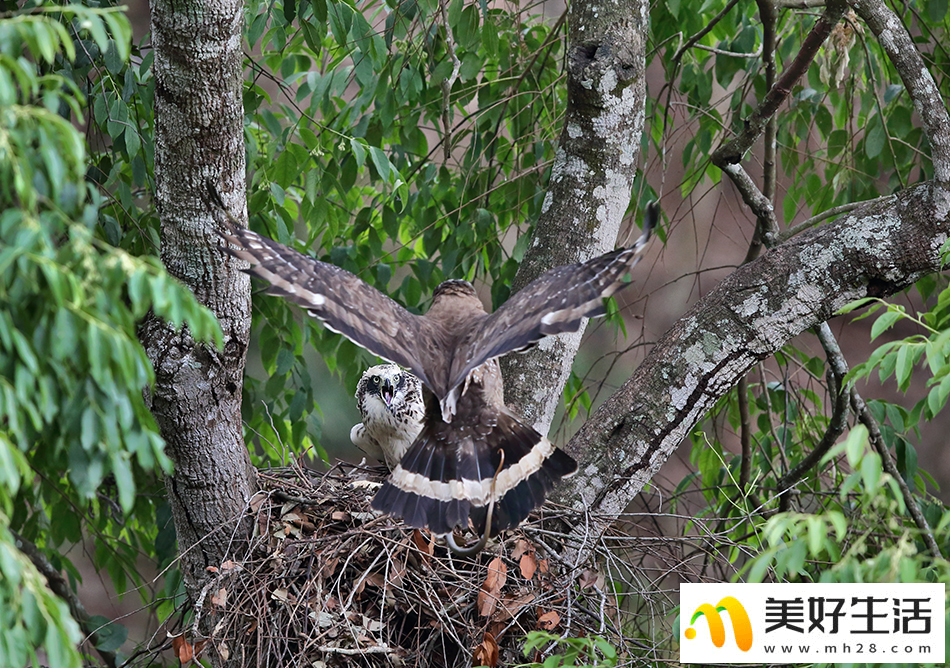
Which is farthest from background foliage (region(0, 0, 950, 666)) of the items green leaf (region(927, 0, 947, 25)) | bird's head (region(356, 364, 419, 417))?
bird's head (region(356, 364, 419, 417))

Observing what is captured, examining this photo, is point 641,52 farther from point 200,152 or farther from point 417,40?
point 200,152

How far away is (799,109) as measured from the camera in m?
3.80

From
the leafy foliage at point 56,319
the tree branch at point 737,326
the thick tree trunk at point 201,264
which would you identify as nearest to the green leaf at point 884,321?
the tree branch at point 737,326

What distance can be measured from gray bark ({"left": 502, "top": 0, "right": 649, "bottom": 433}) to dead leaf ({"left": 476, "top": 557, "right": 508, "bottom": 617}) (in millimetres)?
605

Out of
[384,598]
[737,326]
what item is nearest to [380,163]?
[737,326]

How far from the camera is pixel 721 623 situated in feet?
7.26

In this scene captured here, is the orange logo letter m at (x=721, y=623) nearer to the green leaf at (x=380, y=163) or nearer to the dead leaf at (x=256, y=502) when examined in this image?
the dead leaf at (x=256, y=502)

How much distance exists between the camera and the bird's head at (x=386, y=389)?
3.23 m

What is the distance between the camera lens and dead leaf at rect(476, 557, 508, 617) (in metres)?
2.48

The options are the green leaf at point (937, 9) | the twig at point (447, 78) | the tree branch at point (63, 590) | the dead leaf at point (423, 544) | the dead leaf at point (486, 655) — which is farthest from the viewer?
the green leaf at point (937, 9)

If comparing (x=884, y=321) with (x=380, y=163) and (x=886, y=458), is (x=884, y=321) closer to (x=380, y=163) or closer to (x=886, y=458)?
(x=886, y=458)

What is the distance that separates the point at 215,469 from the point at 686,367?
1.43 metres

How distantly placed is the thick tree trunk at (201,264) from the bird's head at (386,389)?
0.73 metres

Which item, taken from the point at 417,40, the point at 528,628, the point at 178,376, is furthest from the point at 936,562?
the point at 417,40
